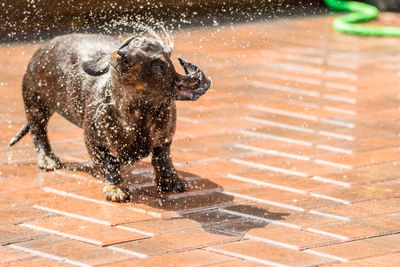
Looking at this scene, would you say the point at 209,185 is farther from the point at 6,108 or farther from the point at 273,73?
the point at 273,73

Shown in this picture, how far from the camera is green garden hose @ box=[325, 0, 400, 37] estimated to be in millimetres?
9281

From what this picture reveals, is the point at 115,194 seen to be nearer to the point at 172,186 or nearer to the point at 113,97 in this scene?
the point at 172,186

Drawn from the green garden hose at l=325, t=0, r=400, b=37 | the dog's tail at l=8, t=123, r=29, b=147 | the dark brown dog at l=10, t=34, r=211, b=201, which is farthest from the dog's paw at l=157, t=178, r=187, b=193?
the green garden hose at l=325, t=0, r=400, b=37

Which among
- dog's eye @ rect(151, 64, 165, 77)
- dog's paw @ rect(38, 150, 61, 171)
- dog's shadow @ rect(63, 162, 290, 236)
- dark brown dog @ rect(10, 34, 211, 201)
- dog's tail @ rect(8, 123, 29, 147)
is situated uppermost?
dog's eye @ rect(151, 64, 165, 77)

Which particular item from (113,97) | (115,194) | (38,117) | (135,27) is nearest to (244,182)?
(115,194)

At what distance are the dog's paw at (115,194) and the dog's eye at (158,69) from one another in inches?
29.2

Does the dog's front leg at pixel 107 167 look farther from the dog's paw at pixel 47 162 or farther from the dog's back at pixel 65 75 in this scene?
the dog's paw at pixel 47 162

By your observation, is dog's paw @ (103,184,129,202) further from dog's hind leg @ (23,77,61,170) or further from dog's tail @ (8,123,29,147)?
dog's tail @ (8,123,29,147)

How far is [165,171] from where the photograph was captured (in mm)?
4812

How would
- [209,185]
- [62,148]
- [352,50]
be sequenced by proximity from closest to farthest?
[209,185], [62,148], [352,50]

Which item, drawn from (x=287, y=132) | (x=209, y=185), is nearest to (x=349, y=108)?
(x=287, y=132)

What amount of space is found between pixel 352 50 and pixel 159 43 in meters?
4.56

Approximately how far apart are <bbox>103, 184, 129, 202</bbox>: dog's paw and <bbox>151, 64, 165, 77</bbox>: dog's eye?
0.74 metres

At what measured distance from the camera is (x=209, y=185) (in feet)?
16.2
